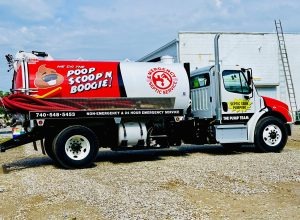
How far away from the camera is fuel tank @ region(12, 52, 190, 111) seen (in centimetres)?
1215

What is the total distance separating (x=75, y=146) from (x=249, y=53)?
22.5m

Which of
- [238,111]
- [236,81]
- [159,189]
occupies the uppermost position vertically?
[236,81]

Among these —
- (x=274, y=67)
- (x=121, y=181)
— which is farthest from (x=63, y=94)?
(x=274, y=67)

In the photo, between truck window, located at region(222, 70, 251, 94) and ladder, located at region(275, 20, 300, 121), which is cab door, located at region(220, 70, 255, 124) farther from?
ladder, located at region(275, 20, 300, 121)

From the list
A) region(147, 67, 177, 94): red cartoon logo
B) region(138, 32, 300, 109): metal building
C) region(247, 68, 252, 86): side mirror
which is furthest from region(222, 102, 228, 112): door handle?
region(138, 32, 300, 109): metal building

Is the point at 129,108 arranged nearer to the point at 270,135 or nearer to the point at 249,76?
the point at 249,76

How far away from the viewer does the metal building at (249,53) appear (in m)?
30.9

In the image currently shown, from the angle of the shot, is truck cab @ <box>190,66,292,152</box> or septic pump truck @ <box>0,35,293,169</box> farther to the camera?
truck cab @ <box>190,66,292,152</box>

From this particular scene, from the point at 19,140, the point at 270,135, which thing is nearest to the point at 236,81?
the point at 270,135

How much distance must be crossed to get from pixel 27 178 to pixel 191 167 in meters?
4.07

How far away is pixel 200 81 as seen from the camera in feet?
49.1

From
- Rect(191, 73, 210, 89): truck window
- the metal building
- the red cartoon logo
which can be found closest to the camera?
the red cartoon logo

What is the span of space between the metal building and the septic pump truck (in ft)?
52.2

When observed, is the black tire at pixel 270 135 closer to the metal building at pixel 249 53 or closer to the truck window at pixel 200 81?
the truck window at pixel 200 81
